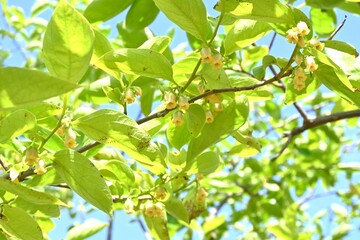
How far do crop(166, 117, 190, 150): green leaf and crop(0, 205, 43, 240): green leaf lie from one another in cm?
38

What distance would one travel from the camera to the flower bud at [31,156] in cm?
110

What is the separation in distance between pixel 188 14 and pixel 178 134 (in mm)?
368

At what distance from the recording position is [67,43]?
90cm

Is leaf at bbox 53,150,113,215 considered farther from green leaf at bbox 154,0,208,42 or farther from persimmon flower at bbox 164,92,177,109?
green leaf at bbox 154,0,208,42

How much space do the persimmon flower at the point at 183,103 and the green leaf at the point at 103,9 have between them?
0.49 m

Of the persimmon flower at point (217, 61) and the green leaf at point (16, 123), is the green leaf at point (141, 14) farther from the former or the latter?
the green leaf at point (16, 123)

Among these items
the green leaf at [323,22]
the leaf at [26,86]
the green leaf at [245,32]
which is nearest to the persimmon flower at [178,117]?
the green leaf at [245,32]

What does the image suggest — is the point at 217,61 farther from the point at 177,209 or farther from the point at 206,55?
the point at 177,209

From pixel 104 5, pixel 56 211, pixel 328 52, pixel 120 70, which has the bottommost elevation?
pixel 56 211

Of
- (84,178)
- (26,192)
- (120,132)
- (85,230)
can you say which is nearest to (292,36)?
(120,132)

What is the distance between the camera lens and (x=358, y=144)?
4.29m

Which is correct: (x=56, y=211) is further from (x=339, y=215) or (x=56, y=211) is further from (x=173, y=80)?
(x=339, y=215)

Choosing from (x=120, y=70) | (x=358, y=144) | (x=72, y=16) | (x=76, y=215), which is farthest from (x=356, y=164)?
(x=72, y=16)

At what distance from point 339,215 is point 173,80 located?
11.1 ft
